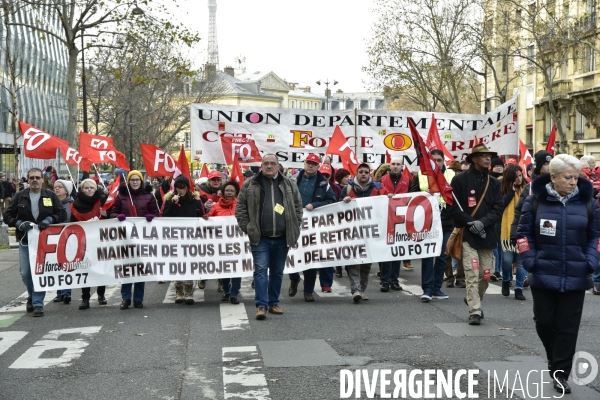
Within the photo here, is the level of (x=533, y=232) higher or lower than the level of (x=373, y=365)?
higher

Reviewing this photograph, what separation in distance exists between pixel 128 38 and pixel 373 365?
2205cm

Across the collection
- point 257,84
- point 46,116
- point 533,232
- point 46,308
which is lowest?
point 46,308

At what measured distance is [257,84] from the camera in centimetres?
14112

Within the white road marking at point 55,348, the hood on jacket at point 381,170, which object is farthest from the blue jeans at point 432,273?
the white road marking at point 55,348

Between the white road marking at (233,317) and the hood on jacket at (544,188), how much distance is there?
4.12m

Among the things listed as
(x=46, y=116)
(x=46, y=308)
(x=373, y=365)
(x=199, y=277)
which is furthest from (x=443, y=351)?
(x=46, y=116)

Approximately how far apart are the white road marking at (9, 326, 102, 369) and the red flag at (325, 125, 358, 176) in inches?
249

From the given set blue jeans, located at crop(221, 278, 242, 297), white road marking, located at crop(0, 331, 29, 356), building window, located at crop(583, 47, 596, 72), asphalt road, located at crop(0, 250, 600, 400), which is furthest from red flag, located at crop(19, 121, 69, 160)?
building window, located at crop(583, 47, 596, 72)

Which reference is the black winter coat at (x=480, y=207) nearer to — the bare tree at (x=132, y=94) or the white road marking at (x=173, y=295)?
the white road marking at (x=173, y=295)

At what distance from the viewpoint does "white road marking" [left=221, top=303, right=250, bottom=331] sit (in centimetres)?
1023

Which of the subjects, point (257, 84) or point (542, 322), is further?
point (257, 84)

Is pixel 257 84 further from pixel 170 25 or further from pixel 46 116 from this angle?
pixel 170 25

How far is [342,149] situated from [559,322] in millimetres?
8946

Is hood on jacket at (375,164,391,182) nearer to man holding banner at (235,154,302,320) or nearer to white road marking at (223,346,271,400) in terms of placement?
man holding banner at (235,154,302,320)
